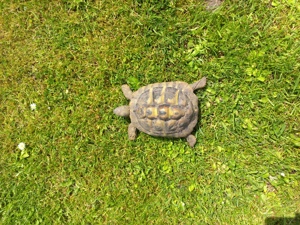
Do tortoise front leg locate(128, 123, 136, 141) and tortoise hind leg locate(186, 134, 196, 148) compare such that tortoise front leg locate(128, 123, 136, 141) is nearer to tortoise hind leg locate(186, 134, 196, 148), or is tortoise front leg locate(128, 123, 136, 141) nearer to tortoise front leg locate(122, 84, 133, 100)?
tortoise front leg locate(122, 84, 133, 100)

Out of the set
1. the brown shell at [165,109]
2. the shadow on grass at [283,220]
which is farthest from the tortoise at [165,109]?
the shadow on grass at [283,220]

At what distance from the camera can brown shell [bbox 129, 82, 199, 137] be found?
284cm

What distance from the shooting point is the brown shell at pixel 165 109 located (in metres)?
2.84

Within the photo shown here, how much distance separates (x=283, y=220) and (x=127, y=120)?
2605 mm

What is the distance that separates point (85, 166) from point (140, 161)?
2.76 feet

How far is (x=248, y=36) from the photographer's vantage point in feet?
10.2

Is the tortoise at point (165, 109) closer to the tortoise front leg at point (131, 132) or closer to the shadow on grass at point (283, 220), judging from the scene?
the tortoise front leg at point (131, 132)

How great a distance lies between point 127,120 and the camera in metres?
3.41

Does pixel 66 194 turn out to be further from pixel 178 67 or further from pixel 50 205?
pixel 178 67

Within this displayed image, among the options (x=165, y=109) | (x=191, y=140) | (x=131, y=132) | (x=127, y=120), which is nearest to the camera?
(x=165, y=109)

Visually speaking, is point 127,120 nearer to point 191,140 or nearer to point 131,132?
point 131,132

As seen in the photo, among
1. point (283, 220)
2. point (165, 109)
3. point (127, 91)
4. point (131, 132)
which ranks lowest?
point (283, 220)

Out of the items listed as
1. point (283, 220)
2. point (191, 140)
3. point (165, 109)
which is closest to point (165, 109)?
point (165, 109)

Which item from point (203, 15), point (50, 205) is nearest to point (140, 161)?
point (50, 205)
